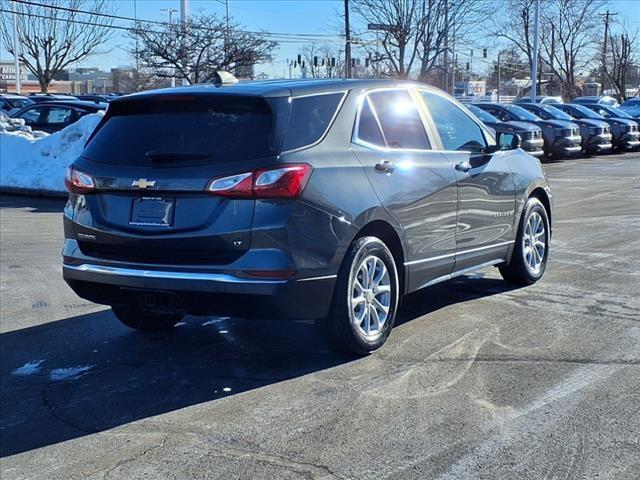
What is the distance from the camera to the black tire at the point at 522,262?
7.03 meters

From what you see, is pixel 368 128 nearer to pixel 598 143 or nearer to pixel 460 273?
pixel 460 273

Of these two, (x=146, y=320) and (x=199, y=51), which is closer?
(x=146, y=320)

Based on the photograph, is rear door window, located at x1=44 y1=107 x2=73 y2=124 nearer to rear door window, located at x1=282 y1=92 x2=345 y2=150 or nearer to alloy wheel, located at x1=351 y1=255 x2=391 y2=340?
rear door window, located at x1=282 y1=92 x2=345 y2=150

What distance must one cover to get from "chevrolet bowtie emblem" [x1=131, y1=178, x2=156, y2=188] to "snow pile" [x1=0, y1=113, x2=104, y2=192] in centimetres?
1044

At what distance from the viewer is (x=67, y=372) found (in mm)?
5215

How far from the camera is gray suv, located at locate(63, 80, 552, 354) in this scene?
4.55 meters

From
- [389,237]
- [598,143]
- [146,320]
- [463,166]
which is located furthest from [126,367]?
[598,143]

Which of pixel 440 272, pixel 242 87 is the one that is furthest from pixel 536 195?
pixel 242 87

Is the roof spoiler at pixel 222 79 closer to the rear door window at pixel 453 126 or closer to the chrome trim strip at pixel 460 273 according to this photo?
the rear door window at pixel 453 126

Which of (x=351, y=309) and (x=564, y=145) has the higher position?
(x=564, y=145)

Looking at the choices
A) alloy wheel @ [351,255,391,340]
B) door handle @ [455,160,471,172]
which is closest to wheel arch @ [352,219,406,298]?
alloy wheel @ [351,255,391,340]

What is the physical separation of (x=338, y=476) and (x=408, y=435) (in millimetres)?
557

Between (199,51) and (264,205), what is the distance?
24.3 metres

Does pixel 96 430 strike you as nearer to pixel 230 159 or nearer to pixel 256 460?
pixel 256 460
